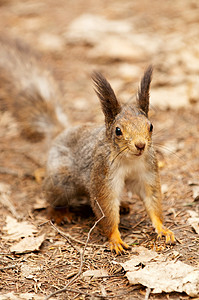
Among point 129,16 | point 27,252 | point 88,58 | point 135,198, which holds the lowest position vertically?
point 135,198

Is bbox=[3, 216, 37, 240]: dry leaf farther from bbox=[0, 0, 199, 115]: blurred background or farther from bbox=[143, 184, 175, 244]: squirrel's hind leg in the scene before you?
bbox=[0, 0, 199, 115]: blurred background

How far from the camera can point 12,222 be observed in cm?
362

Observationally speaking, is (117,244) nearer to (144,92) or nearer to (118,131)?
(118,131)

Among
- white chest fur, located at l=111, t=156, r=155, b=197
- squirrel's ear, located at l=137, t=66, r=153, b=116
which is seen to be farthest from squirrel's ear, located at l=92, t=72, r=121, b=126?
white chest fur, located at l=111, t=156, r=155, b=197

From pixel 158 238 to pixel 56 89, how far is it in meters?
2.65

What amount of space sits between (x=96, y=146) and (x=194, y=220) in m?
1.08

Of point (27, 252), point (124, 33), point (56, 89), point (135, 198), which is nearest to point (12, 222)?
point (27, 252)

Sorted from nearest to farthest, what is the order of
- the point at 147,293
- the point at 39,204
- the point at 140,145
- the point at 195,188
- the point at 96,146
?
the point at 147,293
the point at 140,145
the point at 96,146
the point at 195,188
the point at 39,204

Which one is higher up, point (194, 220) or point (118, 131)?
point (118, 131)

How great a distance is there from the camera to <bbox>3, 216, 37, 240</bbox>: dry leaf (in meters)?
3.36

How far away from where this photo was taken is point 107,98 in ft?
9.99

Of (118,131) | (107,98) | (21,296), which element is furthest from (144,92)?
(21,296)

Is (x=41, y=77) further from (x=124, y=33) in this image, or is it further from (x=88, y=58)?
(x=124, y=33)

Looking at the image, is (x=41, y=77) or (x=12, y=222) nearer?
(x=12, y=222)
